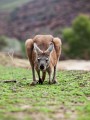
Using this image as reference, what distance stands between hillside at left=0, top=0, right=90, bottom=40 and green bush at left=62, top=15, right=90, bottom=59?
21.9 metres

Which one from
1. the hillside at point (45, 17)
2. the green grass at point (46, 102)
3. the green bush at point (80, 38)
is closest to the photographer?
the green grass at point (46, 102)

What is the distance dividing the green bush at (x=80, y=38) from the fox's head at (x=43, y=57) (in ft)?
130

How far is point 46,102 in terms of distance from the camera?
8.55m

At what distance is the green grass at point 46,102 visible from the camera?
739cm

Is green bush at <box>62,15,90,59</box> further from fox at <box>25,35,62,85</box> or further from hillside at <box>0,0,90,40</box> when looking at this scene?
fox at <box>25,35,62,85</box>

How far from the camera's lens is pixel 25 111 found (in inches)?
302

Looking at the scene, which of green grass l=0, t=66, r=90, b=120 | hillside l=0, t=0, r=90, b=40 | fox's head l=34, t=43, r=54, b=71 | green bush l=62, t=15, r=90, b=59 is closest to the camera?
green grass l=0, t=66, r=90, b=120

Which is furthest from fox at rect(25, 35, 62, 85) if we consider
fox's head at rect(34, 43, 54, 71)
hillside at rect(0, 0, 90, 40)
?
hillside at rect(0, 0, 90, 40)

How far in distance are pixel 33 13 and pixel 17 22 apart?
395cm

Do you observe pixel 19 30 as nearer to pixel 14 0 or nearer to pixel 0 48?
pixel 0 48

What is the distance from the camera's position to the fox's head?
11.1 metres

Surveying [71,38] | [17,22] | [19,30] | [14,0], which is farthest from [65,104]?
[14,0]

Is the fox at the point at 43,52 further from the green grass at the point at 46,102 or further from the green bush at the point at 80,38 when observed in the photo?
the green bush at the point at 80,38

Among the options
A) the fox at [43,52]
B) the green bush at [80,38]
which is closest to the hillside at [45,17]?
the green bush at [80,38]
